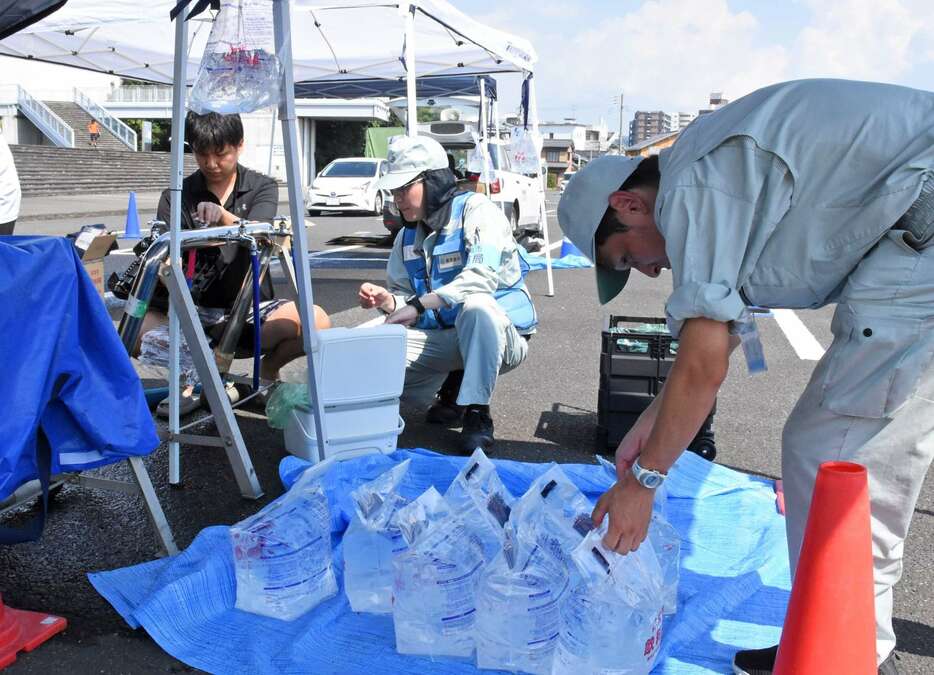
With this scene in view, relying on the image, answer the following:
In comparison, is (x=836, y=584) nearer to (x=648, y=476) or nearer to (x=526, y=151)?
(x=648, y=476)

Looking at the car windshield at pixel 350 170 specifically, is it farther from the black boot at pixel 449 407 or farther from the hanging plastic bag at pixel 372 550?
the hanging plastic bag at pixel 372 550

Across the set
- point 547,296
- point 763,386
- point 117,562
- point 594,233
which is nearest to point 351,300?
point 547,296

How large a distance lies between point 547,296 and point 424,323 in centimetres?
571

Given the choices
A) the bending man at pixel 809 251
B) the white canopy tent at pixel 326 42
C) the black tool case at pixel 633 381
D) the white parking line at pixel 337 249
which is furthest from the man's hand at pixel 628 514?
the white parking line at pixel 337 249

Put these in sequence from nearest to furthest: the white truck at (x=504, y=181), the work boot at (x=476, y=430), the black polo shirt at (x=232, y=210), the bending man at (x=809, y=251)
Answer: the bending man at (x=809, y=251) → the work boot at (x=476, y=430) → the black polo shirt at (x=232, y=210) → the white truck at (x=504, y=181)

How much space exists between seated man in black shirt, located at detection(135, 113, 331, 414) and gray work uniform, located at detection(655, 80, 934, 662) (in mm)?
2987

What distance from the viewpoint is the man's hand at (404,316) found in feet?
14.0

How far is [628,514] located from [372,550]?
3.69 ft

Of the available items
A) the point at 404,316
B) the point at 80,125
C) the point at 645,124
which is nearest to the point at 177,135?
the point at 404,316

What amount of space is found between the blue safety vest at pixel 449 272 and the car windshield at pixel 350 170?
59.0ft

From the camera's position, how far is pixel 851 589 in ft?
6.25

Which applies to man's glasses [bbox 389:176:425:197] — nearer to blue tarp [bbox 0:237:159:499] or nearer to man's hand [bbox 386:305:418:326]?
man's hand [bbox 386:305:418:326]

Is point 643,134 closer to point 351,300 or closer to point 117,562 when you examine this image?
point 351,300

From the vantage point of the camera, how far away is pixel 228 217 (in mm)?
4328
